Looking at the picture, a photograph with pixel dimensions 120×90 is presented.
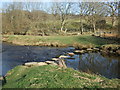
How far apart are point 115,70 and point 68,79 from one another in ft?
21.3

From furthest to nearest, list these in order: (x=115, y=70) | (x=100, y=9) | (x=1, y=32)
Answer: (x=100, y=9)
(x=1, y=32)
(x=115, y=70)

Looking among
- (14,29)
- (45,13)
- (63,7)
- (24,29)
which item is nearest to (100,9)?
(63,7)

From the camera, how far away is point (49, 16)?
47938 millimetres

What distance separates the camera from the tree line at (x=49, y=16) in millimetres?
36969

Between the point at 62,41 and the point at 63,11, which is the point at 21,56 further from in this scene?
the point at 63,11

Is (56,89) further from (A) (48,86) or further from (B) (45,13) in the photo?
(B) (45,13)

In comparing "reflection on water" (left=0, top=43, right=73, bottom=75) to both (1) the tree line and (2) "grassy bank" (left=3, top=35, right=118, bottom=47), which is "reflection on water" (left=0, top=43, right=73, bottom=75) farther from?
(1) the tree line

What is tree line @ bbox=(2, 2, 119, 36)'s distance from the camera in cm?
3697

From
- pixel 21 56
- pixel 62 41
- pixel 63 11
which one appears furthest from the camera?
pixel 63 11

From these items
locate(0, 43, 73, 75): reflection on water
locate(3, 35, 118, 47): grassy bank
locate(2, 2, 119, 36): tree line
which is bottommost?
locate(0, 43, 73, 75): reflection on water

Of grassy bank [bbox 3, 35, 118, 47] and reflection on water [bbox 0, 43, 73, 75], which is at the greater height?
grassy bank [bbox 3, 35, 118, 47]

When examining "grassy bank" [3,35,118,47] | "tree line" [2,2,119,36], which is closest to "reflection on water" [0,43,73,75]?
"grassy bank" [3,35,118,47]

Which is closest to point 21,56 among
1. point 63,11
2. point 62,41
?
point 62,41

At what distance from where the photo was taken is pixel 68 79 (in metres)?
7.65
